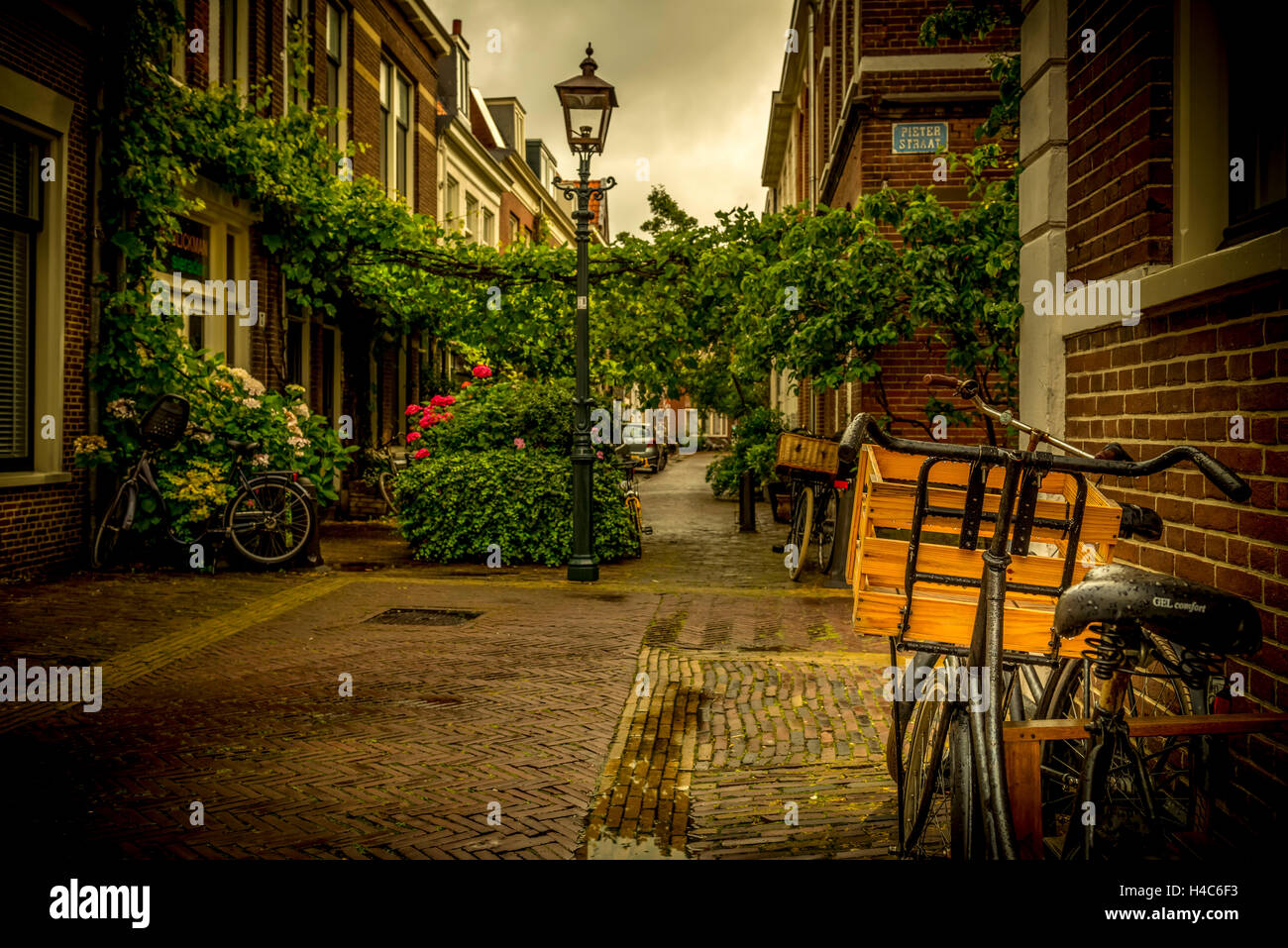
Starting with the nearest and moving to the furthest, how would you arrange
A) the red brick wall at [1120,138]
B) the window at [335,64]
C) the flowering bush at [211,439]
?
the red brick wall at [1120,138], the flowering bush at [211,439], the window at [335,64]

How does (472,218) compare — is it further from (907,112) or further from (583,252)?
(583,252)

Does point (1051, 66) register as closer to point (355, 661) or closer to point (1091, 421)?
point (1091, 421)

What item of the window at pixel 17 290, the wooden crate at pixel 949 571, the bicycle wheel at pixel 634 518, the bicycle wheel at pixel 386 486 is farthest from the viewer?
the bicycle wheel at pixel 386 486

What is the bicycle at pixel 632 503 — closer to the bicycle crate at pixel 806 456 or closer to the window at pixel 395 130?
the bicycle crate at pixel 806 456

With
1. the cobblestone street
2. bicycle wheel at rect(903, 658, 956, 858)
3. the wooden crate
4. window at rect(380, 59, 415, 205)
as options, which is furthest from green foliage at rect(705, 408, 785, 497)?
the wooden crate

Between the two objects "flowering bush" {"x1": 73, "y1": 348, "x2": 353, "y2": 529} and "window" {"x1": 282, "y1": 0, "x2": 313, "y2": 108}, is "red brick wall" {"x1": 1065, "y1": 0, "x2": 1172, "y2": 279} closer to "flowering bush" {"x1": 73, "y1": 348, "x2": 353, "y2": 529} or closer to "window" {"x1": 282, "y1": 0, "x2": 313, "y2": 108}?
"flowering bush" {"x1": 73, "y1": 348, "x2": 353, "y2": 529}

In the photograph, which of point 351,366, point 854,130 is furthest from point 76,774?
point 351,366

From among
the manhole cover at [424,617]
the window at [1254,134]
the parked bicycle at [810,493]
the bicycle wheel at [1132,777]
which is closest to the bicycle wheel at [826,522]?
the parked bicycle at [810,493]

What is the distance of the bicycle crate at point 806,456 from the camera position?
9.49 metres

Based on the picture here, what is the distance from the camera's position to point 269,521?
930 centimetres

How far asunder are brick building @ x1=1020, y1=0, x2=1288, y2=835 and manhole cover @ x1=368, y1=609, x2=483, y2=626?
446 cm

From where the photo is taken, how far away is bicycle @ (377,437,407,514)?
14.6m

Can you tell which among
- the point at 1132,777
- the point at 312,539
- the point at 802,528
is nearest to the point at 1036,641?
the point at 1132,777

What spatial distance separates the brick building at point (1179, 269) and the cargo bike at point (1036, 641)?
1.43ft
